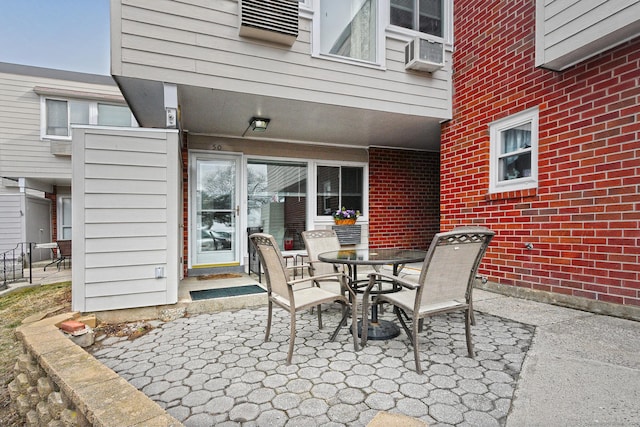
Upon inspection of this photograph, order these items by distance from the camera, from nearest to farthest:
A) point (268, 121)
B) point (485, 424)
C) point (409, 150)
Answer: point (485, 424) < point (268, 121) < point (409, 150)

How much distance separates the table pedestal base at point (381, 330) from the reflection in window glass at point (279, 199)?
331 centimetres

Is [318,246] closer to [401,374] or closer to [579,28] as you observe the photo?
[401,374]

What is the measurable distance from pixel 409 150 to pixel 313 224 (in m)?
2.58

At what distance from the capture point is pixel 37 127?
8.31 metres

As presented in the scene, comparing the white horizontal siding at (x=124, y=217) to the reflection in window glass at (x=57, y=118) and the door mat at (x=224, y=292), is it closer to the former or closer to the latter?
the door mat at (x=224, y=292)

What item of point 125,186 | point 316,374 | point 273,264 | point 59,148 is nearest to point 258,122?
point 125,186

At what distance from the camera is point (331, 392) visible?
186 cm

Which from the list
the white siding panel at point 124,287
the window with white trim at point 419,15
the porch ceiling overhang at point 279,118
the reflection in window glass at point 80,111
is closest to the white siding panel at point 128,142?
the porch ceiling overhang at point 279,118

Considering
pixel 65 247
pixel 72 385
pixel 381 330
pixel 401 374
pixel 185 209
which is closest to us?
pixel 72 385

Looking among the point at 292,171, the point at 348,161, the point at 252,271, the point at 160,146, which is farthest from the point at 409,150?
the point at 160,146

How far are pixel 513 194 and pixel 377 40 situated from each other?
8.60ft

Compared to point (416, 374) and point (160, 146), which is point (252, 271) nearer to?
point (160, 146)

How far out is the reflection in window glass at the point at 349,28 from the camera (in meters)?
4.17

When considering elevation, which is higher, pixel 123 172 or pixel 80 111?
pixel 80 111
